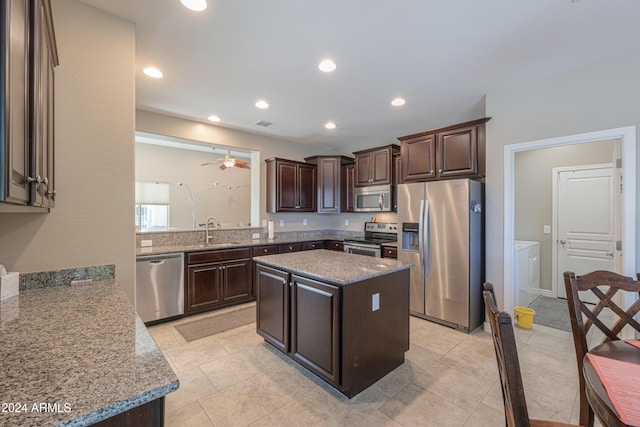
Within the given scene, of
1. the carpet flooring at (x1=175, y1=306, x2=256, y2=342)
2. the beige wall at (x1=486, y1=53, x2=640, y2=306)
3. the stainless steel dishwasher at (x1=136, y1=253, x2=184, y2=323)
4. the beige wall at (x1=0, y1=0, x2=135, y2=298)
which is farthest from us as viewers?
the stainless steel dishwasher at (x1=136, y1=253, x2=184, y2=323)

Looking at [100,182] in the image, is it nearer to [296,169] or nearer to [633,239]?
[296,169]

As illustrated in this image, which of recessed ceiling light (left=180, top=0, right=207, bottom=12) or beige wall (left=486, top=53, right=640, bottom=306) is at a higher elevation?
recessed ceiling light (left=180, top=0, right=207, bottom=12)

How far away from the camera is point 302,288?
2.29 meters

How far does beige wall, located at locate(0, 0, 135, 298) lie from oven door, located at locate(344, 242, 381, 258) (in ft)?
10.3

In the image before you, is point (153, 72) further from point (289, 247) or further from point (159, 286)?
point (289, 247)

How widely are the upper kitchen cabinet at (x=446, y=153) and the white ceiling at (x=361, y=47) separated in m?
0.38

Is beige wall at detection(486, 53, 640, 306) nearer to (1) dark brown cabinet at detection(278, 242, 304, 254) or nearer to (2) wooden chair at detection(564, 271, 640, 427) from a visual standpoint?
(2) wooden chair at detection(564, 271, 640, 427)

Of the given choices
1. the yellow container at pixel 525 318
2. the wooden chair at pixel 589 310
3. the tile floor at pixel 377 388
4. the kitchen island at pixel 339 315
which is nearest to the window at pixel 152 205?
the tile floor at pixel 377 388

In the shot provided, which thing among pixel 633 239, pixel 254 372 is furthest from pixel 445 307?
pixel 254 372

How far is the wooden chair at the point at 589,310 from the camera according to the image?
1.55m

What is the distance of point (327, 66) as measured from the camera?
2656 mm

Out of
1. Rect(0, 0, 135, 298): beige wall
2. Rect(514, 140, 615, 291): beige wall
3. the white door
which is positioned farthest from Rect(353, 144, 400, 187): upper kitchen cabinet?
Rect(0, 0, 135, 298): beige wall

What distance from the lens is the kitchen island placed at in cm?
202

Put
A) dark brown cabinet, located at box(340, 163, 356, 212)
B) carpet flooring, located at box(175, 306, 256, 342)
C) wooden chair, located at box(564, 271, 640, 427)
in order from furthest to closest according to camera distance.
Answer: dark brown cabinet, located at box(340, 163, 356, 212) → carpet flooring, located at box(175, 306, 256, 342) → wooden chair, located at box(564, 271, 640, 427)
